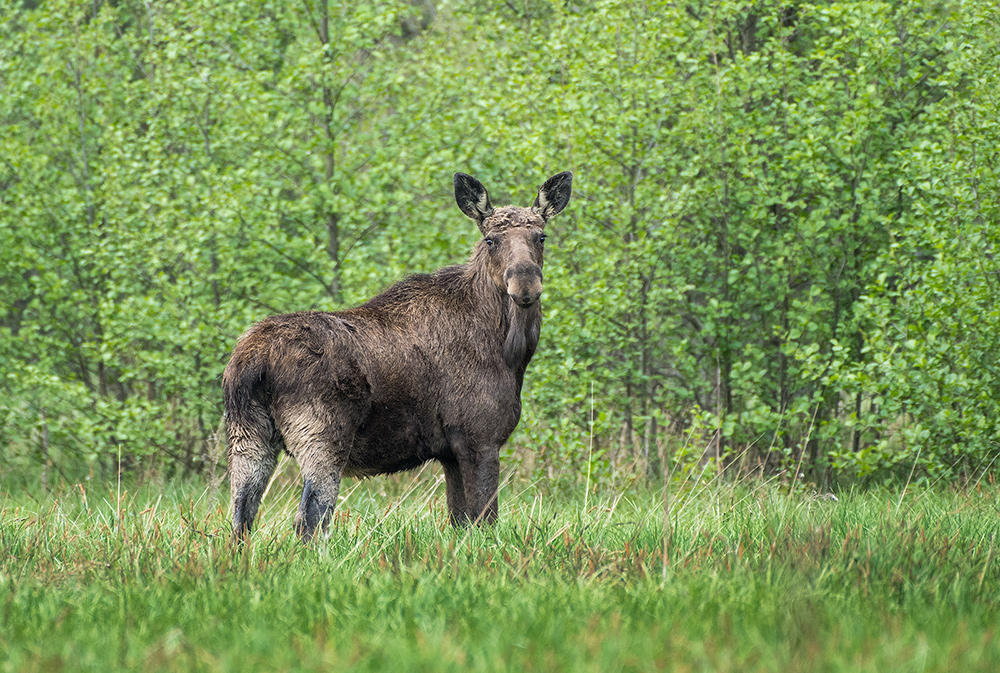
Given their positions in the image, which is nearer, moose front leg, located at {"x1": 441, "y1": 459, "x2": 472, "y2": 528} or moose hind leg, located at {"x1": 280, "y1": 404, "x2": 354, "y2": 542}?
moose hind leg, located at {"x1": 280, "y1": 404, "x2": 354, "y2": 542}

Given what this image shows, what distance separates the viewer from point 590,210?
10.2m

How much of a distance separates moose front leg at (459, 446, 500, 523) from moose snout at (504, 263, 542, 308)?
90 centimetres

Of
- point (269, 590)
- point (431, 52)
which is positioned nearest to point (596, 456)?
point (269, 590)

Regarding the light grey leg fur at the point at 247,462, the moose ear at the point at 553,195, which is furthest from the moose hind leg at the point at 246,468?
the moose ear at the point at 553,195

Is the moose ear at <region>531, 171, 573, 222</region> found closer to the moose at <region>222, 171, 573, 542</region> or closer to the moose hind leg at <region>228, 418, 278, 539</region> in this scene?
the moose at <region>222, 171, 573, 542</region>

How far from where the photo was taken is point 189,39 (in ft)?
38.1

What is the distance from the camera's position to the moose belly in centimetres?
580

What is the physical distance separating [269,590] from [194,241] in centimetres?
756

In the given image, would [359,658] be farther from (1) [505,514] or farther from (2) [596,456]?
(2) [596,456]

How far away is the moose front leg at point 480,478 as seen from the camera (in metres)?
5.96

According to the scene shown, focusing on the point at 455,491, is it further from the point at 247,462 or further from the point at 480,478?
the point at 247,462

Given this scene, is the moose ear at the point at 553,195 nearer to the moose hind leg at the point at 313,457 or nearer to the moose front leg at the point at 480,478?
the moose front leg at the point at 480,478

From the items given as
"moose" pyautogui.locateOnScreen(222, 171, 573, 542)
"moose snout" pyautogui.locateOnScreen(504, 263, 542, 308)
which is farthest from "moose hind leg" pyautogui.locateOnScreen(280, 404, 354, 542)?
"moose snout" pyautogui.locateOnScreen(504, 263, 542, 308)

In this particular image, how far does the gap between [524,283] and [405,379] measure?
2.90 feet
